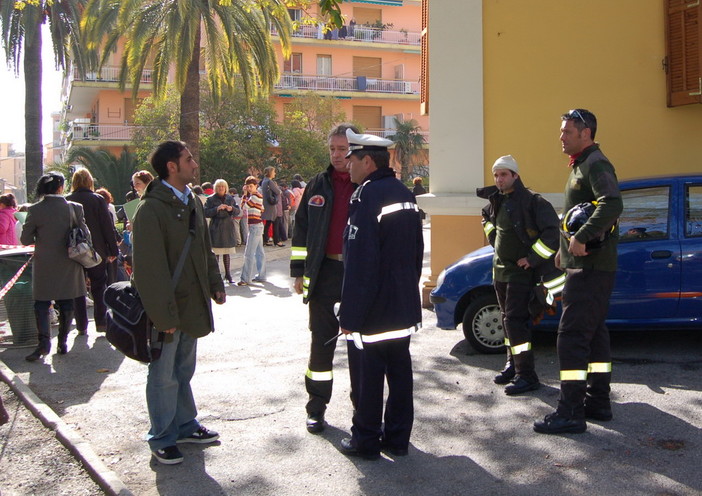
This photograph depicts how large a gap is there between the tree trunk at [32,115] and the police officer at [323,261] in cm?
1854

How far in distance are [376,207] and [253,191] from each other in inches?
364

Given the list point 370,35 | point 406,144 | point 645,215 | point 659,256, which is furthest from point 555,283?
point 370,35

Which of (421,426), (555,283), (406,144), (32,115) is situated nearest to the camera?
(421,426)

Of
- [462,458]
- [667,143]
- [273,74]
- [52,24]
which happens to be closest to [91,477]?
[462,458]

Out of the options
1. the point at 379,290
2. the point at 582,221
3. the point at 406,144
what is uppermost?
the point at 406,144

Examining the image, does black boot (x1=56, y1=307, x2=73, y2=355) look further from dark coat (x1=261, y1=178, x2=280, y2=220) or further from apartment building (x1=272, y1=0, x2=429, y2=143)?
apartment building (x1=272, y1=0, x2=429, y2=143)

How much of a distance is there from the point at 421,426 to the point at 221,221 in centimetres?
819

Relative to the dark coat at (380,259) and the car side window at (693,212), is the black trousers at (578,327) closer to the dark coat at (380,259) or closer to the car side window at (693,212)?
the dark coat at (380,259)

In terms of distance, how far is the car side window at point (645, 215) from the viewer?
672cm

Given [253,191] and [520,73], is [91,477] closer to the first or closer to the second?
[520,73]

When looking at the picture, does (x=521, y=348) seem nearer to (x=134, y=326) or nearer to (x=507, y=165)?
(x=507, y=165)

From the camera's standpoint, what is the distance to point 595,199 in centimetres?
490

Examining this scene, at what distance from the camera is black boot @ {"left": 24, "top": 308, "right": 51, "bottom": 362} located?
7.58 m

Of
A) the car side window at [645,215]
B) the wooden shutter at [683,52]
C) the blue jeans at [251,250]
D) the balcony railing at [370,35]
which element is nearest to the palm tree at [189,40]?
the blue jeans at [251,250]
